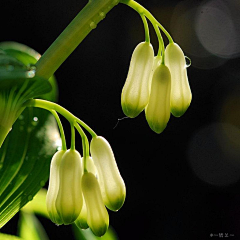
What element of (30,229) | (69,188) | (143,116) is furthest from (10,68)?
(143,116)

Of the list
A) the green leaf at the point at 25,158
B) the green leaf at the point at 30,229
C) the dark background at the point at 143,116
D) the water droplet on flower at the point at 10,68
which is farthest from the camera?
the dark background at the point at 143,116

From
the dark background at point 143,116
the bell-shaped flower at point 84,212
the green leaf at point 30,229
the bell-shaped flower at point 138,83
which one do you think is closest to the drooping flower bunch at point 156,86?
the bell-shaped flower at point 138,83

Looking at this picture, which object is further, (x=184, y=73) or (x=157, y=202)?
(x=157, y=202)

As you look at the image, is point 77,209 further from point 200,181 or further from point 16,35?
point 200,181

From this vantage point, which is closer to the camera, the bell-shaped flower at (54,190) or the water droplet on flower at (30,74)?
the water droplet on flower at (30,74)

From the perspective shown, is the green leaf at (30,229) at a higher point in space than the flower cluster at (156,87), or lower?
lower

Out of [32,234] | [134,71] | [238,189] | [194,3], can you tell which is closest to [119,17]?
[194,3]

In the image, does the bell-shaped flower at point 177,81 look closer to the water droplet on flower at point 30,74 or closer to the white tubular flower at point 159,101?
the white tubular flower at point 159,101

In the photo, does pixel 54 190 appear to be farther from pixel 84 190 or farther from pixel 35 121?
pixel 35 121
